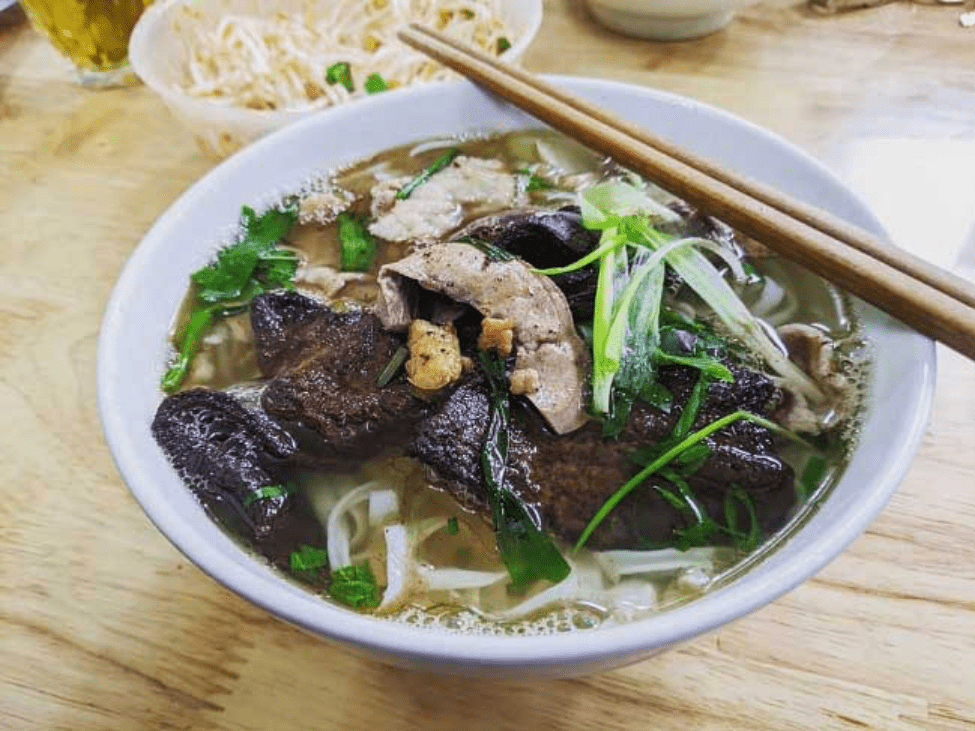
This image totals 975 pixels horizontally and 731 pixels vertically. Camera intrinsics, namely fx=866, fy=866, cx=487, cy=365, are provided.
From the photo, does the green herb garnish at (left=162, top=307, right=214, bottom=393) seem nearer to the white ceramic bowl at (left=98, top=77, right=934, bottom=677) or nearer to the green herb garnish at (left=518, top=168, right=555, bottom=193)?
the white ceramic bowl at (left=98, top=77, right=934, bottom=677)

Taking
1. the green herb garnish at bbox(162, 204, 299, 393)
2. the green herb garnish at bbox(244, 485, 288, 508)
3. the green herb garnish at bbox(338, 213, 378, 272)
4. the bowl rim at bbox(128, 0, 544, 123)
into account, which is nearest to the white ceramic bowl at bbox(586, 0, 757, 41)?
the bowl rim at bbox(128, 0, 544, 123)

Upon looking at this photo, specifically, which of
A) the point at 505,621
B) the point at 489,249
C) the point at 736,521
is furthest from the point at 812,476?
the point at 489,249

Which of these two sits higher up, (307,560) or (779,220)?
(779,220)

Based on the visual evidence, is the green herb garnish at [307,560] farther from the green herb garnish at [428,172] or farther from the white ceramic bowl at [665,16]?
the white ceramic bowl at [665,16]


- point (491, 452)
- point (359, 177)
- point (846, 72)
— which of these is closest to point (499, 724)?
point (491, 452)

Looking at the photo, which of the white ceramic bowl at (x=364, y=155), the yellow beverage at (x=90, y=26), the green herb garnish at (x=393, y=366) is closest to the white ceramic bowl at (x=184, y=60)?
the yellow beverage at (x=90, y=26)

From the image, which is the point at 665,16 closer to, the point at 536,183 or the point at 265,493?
the point at 536,183
